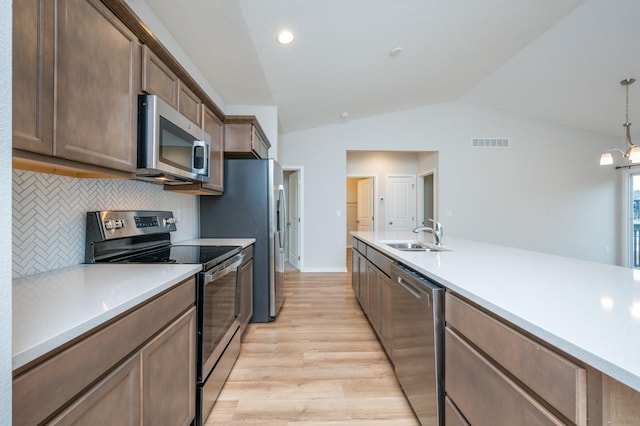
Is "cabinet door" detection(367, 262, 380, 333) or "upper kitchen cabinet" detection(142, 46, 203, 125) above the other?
"upper kitchen cabinet" detection(142, 46, 203, 125)

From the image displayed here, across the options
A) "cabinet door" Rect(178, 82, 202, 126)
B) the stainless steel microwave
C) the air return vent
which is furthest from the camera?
the air return vent

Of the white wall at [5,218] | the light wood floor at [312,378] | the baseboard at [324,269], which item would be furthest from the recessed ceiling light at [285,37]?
the baseboard at [324,269]

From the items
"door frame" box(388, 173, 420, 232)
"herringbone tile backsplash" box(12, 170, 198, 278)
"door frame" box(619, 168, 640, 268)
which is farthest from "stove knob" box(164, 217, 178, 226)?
"door frame" box(619, 168, 640, 268)

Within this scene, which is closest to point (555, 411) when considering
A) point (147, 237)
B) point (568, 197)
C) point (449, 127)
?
point (147, 237)

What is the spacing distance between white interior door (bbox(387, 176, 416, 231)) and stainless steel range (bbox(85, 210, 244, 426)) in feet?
16.8

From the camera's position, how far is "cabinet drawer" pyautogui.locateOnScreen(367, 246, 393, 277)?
6.89 ft

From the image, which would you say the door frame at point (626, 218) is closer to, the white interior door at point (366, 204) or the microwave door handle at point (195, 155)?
the white interior door at point (366, 204)

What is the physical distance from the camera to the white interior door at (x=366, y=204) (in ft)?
22.3

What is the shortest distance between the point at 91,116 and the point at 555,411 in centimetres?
179

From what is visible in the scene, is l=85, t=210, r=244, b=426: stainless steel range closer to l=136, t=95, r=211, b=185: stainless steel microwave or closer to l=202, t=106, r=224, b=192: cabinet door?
l=136, t=95, r=211, b=185: stainless steel microwave

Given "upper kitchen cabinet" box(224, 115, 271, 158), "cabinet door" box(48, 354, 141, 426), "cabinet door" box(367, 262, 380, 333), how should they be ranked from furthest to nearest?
"upper kitchen cabinet" box(224, 115, 271, 158)
"cabinet door" box(367, 262, 380, 333)
"cabinet door" box(48, 354, 141, 426)

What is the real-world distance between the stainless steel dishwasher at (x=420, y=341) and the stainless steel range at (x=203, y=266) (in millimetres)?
1116

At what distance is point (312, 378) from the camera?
195 centimetres

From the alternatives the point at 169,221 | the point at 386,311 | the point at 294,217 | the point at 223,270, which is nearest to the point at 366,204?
the point at 294,217
